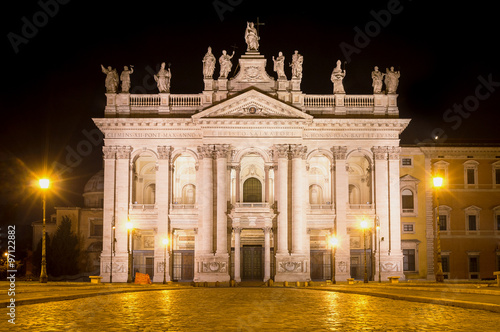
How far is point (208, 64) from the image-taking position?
53219mm

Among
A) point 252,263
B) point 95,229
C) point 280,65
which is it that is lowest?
point 252,263

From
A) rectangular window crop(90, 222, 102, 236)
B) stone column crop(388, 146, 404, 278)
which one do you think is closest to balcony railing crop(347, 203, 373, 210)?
stone column crop(388, 146, 404, 278)

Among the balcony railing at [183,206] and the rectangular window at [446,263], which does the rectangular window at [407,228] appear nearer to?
the rectangular window at [446,263]

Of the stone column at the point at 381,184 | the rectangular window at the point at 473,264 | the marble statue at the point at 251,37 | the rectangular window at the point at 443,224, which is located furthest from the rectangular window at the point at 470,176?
the marble statue at the point at 251,37

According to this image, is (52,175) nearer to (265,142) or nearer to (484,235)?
(265,142)

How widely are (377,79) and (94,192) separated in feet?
131

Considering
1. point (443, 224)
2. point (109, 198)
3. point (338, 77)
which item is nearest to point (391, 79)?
point (338, 77)

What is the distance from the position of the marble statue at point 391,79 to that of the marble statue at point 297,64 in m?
7.75

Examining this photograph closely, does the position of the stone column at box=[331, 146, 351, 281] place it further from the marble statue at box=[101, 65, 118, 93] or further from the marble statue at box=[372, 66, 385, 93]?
the marble statue at box=[101, 65, 118, 93]

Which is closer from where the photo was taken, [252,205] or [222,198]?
[222,198]

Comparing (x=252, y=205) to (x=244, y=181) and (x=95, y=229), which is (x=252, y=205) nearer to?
(x=244, y=181)

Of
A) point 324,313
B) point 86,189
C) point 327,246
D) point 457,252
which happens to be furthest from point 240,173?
point 324,313

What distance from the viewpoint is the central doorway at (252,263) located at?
53156mm

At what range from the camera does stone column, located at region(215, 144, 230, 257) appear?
2012 inches
